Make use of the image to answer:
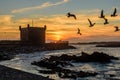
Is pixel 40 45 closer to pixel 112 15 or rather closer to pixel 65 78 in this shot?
pixel 65 78

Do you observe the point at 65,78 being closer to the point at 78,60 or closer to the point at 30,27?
the point at 78,60

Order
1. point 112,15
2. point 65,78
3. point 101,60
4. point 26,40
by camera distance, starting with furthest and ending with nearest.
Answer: point 26,40
point 101,60
point 65,78
point 112,15

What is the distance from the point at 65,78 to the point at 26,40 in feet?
496

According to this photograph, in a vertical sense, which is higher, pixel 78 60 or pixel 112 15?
pixel 112 15

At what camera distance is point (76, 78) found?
141ft

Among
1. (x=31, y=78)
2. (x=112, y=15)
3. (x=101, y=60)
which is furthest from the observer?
(x=101, y=60)

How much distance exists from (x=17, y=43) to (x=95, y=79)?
153 m

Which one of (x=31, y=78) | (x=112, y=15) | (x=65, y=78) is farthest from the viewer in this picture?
(x=65, y=78)

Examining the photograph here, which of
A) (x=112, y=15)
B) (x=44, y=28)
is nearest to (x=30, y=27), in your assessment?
(x=44, y=28)

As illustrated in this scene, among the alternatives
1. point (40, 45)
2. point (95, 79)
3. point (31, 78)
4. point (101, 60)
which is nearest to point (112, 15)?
point (31, 78)

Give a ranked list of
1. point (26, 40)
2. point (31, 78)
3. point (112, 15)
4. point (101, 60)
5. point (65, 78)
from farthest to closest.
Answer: point (26, 40) → point (101, 60) → point (65, 78) → point (31, 78) → point (112, 15)

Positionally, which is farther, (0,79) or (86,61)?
(86,61)

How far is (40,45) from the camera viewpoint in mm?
193125

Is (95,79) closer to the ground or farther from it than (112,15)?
closer to the ground
